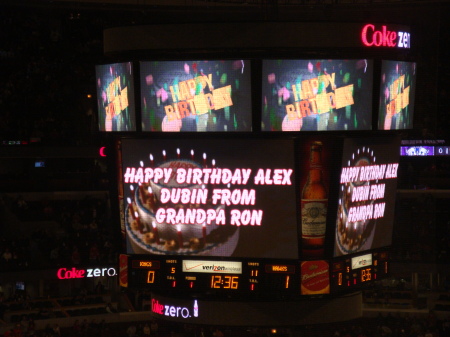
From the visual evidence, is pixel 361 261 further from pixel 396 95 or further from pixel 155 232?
pixel 155 232

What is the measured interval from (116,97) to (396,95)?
14.1 feet

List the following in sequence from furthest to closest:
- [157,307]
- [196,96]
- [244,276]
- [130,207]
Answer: [157,307] < [130,207] < [244,276] < [196,96]

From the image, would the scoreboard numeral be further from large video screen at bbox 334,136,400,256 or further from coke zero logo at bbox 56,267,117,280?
coke zero logo at bbox 56,267,117,280

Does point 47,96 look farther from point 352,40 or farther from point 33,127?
point 352,40

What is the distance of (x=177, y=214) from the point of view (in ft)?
52.5

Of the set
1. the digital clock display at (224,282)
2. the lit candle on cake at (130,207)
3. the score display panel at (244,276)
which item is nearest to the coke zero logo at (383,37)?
the score display panel at (244,276)

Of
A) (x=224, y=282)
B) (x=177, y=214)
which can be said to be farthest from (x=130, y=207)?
(x=224, y=282)

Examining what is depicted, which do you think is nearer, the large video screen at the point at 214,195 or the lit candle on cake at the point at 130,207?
the large video screen at the point at 214,195

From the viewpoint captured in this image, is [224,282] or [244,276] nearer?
[244,276]

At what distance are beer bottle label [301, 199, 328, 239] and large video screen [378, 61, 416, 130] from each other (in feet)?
4.90

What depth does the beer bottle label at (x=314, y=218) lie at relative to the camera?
15.6m

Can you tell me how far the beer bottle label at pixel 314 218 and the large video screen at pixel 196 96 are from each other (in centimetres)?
155

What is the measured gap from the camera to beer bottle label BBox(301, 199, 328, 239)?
615 inches

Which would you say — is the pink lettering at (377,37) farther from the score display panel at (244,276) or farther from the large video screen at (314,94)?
the score display panel at (244,276)
